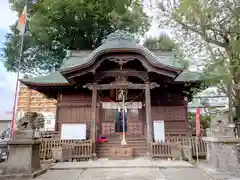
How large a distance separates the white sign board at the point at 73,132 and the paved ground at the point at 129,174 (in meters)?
2.84

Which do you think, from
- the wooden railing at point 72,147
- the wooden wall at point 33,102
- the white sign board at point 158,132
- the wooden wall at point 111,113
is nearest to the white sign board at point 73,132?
the wooden railing at point 72,147

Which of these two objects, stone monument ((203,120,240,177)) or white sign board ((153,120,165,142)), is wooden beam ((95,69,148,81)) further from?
stone monument ((203,120,240,177))

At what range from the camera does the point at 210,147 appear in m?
6.05

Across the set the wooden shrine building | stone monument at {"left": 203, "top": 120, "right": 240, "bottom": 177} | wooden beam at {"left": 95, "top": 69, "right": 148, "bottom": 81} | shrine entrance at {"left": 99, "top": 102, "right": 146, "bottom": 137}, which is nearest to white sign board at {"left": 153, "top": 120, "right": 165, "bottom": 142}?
the wooden shrine building

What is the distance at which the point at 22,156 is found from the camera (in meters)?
5.62

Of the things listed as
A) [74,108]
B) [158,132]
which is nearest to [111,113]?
[74,108]

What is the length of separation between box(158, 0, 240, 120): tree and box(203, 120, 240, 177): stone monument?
2.76m

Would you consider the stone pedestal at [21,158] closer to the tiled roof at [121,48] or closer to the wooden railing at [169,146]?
the tiled roof at [121,48]

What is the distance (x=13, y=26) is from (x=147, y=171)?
21931mm

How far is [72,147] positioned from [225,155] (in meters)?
5.78

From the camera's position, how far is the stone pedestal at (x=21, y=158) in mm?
5406

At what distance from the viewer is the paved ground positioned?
5348mm

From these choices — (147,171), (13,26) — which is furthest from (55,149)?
(13,26)

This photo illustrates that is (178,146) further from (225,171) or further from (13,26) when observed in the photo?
(13,26)
